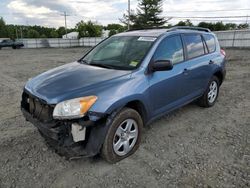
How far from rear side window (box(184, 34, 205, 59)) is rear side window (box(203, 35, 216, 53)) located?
290 mm

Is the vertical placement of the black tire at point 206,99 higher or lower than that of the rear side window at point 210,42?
lower

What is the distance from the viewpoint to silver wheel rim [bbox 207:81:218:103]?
5.04 m

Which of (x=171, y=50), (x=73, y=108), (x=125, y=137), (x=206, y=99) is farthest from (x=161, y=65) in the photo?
(x=206, y=99)

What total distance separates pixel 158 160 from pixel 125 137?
21.1 inches

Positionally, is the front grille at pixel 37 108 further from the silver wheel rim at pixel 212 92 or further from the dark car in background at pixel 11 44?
the dark car in background at pixel 11 44

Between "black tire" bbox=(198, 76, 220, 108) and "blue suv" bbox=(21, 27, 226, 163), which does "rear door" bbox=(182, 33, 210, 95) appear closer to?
"blue suv" bbox=(21, 27, 226, 163)

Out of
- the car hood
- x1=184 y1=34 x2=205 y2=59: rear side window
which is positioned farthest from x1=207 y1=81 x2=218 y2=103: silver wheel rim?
the car hood

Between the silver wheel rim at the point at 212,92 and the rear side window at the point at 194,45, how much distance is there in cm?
83

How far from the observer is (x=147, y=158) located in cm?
319

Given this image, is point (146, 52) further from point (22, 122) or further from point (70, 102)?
point (22, 122)

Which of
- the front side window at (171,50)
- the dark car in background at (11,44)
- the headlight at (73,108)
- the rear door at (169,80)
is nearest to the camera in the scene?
the headlight at (73,108)

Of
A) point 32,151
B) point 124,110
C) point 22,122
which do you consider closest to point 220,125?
point 124,110

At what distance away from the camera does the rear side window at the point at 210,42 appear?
4.89 metres

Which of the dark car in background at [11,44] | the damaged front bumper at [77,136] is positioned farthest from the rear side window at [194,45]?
the dark car in background at [11,44]
